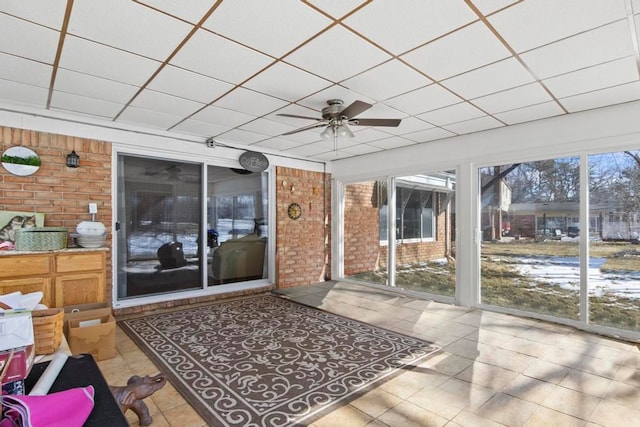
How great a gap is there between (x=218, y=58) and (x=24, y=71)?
1.85 metres

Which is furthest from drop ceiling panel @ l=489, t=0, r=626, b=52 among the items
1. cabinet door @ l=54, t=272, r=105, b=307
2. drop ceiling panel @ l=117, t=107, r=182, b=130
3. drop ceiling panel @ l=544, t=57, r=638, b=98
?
cabinet door @ l=54, t=272, r=105, b=307

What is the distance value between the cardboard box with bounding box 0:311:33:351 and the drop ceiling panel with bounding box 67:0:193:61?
75.4 inches

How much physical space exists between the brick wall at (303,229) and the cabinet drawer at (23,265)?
11.8 feet

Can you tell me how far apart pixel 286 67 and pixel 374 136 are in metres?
2.55

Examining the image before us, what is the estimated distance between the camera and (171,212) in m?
5.27

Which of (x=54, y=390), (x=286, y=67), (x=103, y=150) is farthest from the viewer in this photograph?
(x=103, y=150)

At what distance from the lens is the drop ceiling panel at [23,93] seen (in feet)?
11.3

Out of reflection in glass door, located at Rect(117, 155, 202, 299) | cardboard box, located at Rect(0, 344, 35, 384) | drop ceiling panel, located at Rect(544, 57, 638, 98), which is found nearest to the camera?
cardboard box, located at Rect(0, 344, 35, 384)

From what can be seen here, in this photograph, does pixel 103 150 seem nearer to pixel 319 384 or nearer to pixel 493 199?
pixel 319 384

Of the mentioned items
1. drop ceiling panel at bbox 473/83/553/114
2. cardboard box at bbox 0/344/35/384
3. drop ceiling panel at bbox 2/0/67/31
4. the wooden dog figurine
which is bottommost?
the wooden dog figurine

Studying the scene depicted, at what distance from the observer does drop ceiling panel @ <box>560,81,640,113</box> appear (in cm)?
351

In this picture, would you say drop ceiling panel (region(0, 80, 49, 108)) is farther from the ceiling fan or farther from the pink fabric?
the pink fabric

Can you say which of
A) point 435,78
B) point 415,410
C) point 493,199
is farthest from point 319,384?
point 493,199

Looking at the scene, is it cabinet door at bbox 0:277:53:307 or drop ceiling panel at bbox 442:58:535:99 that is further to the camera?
cabinet door at bbox 0:277:53:307
